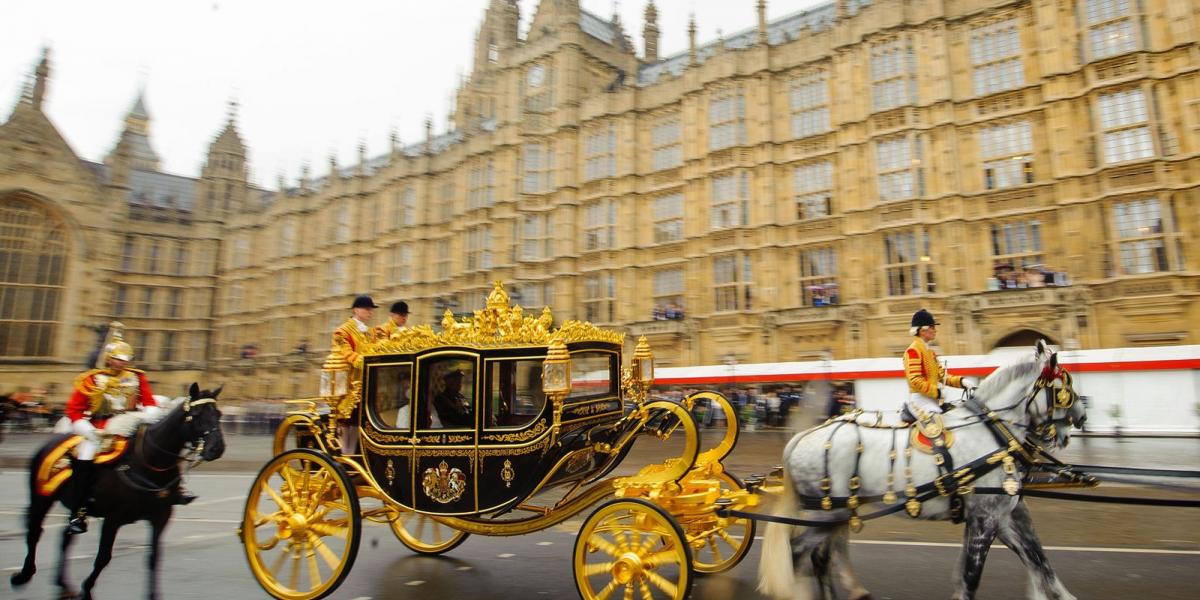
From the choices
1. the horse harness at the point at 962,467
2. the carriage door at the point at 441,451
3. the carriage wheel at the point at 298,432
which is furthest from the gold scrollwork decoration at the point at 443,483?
the horse harness at the point at 962,467

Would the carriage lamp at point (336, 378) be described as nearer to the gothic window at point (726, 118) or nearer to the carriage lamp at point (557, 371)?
the carriage lamp at point (557, 371)

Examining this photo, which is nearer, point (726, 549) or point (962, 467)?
point (962, 467)

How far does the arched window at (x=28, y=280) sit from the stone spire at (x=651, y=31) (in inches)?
1703

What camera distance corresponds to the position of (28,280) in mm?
41594

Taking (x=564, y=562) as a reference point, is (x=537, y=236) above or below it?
above

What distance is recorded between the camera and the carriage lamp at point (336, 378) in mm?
5805

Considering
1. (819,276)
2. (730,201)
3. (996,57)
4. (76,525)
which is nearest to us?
(76,525)

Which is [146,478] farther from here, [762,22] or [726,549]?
[762,22]

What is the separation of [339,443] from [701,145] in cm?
2238

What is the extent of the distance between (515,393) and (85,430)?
3872mm

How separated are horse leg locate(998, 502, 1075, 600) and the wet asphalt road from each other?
2.99ft

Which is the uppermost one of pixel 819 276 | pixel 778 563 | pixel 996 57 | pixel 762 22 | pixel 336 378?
pixel 762 22

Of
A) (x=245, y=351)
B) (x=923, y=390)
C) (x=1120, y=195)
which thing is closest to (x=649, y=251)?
(x=1120, y=195)

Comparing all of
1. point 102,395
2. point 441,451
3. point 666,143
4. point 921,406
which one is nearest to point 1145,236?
point 666,143
